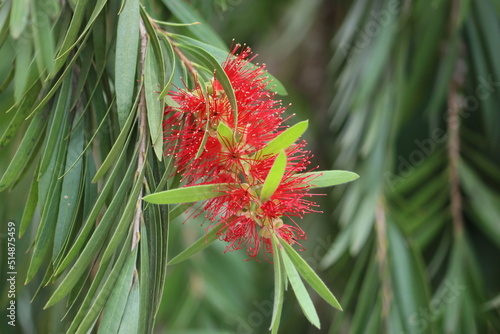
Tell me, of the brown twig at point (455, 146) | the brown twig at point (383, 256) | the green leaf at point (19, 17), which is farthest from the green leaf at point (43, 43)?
the brown twig at point (455, 146)

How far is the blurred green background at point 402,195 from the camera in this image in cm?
97

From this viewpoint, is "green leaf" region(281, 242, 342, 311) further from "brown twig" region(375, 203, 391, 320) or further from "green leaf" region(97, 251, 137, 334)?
"brown twig" region(375, 203, 391, 320)

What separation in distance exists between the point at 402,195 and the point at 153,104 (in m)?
0.85

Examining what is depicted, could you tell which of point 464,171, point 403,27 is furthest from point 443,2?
point 464,171

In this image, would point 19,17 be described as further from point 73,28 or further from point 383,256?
point 383,256

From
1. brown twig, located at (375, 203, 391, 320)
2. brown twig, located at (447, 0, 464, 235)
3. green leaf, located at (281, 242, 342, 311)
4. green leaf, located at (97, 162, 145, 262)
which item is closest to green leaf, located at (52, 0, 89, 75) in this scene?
green leaf, located at (97, 162, 145, 262)

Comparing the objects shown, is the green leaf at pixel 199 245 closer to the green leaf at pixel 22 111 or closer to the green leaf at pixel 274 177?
the green leaf at pixel 274 177

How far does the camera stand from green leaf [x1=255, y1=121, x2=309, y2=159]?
0.41 meters

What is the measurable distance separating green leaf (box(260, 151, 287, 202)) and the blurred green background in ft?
1.64

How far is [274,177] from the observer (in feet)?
1.34

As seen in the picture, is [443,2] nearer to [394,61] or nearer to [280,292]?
[394,61]

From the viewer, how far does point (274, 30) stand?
1660 millimetres

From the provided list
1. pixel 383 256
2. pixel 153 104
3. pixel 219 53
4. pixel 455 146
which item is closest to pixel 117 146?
pixel 153 104

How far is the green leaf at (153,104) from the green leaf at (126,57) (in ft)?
0.04
